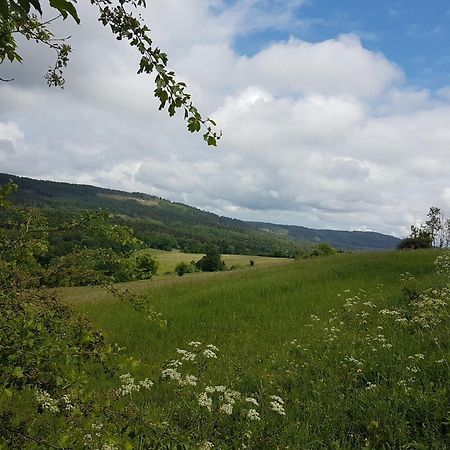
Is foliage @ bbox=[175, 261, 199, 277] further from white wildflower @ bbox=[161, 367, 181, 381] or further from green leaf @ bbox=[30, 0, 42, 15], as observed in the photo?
green leaf @ bbox=[30, 0, 42, 15]

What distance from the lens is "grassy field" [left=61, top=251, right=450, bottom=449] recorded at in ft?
16.9

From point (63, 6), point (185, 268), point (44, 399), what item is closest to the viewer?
point (63, 6)

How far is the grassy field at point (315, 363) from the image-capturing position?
5152mm

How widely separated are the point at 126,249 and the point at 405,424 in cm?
410

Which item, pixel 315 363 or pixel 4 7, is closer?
pixel 4 7

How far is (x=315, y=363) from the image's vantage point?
7.46 meters

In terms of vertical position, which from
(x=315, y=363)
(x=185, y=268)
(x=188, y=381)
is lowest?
(x=185, y=268)

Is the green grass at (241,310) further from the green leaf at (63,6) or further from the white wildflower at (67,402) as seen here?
the green leaf at (63,6)

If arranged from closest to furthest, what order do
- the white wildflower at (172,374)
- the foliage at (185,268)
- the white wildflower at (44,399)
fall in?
the white wildflower at (44,399)
the white wildflower at (172,374)
the foliage at (185,268)

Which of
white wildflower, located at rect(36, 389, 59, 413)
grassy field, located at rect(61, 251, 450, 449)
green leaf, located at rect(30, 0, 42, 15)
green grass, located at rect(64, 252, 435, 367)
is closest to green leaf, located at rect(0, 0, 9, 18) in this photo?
green leaf, located at rect(30, 0, 42, 15)

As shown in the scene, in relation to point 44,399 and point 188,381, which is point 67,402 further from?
point 188,381

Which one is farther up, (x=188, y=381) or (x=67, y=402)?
(x=67, y=402)

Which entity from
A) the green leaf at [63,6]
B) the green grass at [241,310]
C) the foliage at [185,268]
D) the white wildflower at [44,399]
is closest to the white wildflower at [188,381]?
the white wildflower at [44,399]

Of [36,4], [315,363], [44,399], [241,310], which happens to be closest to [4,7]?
[36,4]
